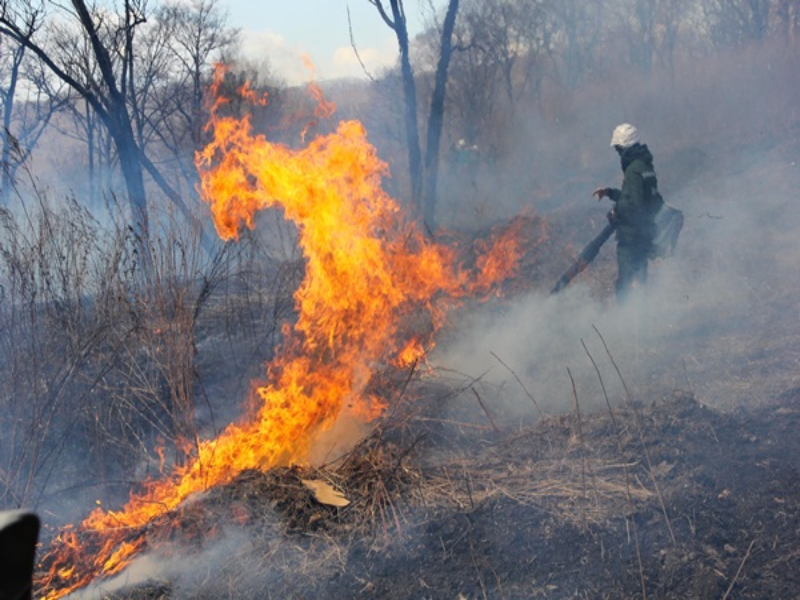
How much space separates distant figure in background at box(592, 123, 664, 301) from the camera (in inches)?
282

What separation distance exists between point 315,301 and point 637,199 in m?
3.83

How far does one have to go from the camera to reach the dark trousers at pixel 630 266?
24.3ft

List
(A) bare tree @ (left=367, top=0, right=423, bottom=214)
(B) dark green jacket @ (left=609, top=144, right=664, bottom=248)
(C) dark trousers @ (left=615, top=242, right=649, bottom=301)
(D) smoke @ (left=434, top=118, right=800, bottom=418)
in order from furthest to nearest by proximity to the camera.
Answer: (A) bare tree @ (left=367, top=0, right=423, bottom=214) < (C) dark trousers @ (left=615, top=242, right=649, bottom=301) < (B) dark green jacket @ (left=609, top=144, right=664, bottom=248) < (D) smoke @ (left=434, top=118, right=800, bottom=418)

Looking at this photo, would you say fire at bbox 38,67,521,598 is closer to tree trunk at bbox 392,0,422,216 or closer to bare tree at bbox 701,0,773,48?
tree trunk at bbox 392,0,422,216

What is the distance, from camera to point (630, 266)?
24.5 ft

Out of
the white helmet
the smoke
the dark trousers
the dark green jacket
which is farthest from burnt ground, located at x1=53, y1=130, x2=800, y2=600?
the white helmet

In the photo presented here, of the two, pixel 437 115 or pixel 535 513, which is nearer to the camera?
pixel 535 513

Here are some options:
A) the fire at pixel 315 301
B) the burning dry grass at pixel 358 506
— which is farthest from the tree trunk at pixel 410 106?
the burning dry grass at pixel 358 506

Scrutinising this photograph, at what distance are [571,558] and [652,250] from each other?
4903mm

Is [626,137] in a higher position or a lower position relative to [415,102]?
lower

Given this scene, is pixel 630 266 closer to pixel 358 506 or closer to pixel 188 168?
pixel 358 506

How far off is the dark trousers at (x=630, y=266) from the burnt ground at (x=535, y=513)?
174 centimetres

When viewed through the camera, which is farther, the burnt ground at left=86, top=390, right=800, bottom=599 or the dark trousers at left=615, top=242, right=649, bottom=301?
the dark trousers at left=615, top=242, right=649, bottom=301

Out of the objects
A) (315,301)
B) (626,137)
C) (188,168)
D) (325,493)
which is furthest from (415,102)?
(188,168)
